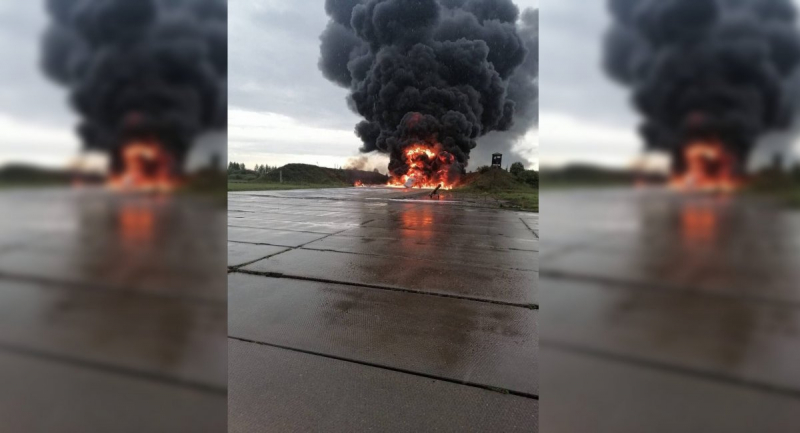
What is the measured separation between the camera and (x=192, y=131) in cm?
69

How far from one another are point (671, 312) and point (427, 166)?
35678mm

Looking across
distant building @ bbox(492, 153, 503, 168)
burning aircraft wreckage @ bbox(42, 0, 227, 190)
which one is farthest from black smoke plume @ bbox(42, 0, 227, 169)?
distant building @ bbox(492, 153, 503, 168)

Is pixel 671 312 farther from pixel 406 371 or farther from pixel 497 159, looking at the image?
pixel 497 159

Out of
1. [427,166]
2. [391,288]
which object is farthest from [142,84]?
[427,166]

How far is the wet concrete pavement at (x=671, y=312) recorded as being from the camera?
21.9 inches

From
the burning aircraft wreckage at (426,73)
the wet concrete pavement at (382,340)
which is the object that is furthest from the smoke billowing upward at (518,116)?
the wet concrete pavement at (382,340)

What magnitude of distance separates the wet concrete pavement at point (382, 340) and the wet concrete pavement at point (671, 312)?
2.90ft

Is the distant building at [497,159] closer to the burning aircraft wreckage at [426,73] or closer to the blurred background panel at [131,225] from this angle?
the burning aircraft wreckage at [426,73]

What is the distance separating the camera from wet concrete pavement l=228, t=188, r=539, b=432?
1.57m

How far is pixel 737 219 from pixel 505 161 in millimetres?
35402

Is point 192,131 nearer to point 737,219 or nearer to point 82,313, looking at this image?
point 82,313

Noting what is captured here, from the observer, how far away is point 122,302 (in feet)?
2.19

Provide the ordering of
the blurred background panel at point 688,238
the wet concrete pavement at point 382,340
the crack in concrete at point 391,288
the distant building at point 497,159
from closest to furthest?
the blurred background panel at point 688,238
the wet concrete pavement at point 382,340
the crack in concrete at point 391,288
the distant building at point 497,159

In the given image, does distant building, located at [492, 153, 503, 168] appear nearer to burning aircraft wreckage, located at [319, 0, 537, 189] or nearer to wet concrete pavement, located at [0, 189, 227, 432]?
burning aircraft wreckage, located at [319, 0, 537, 189]
